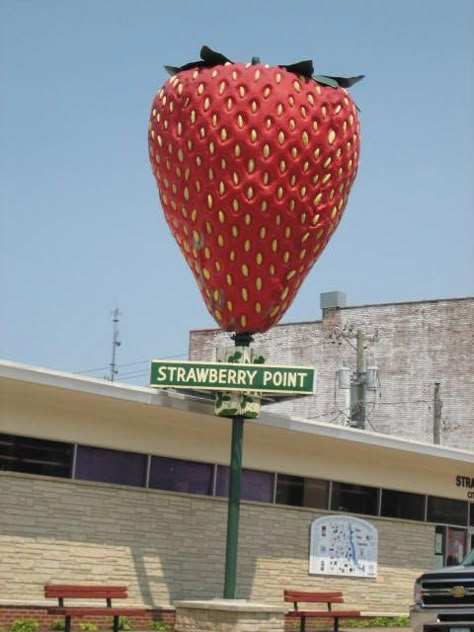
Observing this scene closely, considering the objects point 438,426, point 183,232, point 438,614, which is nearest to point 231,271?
point 183,232

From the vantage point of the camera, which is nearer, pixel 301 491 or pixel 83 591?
pixel 83 591

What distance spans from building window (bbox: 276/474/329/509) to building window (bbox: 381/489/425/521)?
6.45ft

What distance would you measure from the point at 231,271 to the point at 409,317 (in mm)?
23399

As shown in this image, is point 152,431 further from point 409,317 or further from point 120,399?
point 409,317

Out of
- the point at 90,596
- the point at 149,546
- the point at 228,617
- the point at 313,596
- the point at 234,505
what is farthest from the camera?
the point at 313,596

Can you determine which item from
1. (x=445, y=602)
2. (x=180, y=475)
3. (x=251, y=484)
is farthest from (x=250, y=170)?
(x=445, y=602)

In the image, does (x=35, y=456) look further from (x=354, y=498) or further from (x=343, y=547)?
(x=354, y=498)

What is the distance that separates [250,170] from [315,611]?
28.1 ft

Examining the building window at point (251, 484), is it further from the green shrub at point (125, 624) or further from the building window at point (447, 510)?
the building window at point (447, 510)

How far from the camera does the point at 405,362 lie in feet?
135

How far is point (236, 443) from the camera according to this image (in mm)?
19969

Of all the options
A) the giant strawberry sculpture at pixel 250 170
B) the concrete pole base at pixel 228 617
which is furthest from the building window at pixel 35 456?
the giant strawberry sculpture at pixel 250 170

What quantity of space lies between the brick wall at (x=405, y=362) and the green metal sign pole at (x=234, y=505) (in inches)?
833

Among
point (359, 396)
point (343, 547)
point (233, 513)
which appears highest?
point (359, 396)
